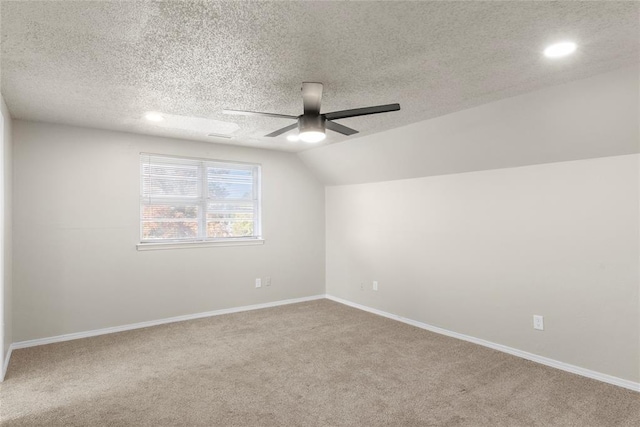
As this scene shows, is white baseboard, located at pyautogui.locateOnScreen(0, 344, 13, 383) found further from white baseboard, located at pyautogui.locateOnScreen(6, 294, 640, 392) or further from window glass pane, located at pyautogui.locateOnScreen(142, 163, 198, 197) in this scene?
window glass pane, located at pyautogui.locateOnScreen(142, 163, 198, 197)

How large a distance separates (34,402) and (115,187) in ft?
7.62

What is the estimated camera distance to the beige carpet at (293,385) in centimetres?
239

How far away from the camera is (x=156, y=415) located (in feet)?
7.91

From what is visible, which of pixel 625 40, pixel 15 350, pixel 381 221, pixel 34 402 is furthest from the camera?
pixel 381 221

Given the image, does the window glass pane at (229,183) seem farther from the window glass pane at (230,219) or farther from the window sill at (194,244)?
the window sill at (194,244)

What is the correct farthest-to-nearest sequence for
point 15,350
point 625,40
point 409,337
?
1. point 409,337
2. point 15,350
3. point 625,40

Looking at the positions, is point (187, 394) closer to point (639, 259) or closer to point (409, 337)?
point (409, 337)

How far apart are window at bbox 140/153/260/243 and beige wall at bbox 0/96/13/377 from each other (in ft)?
4.10

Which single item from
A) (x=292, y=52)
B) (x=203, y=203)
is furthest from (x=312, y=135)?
(x=203, y=203)

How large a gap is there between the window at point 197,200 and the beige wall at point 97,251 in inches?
5.6

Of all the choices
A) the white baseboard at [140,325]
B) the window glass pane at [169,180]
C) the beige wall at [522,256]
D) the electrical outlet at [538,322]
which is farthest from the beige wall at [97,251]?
the electrical outlet at [538,322]

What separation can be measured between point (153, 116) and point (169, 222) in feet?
5.00

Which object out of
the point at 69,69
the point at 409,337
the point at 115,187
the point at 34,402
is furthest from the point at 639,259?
the point at 115,187

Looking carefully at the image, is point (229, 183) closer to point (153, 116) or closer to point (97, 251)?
point (153, 116)
